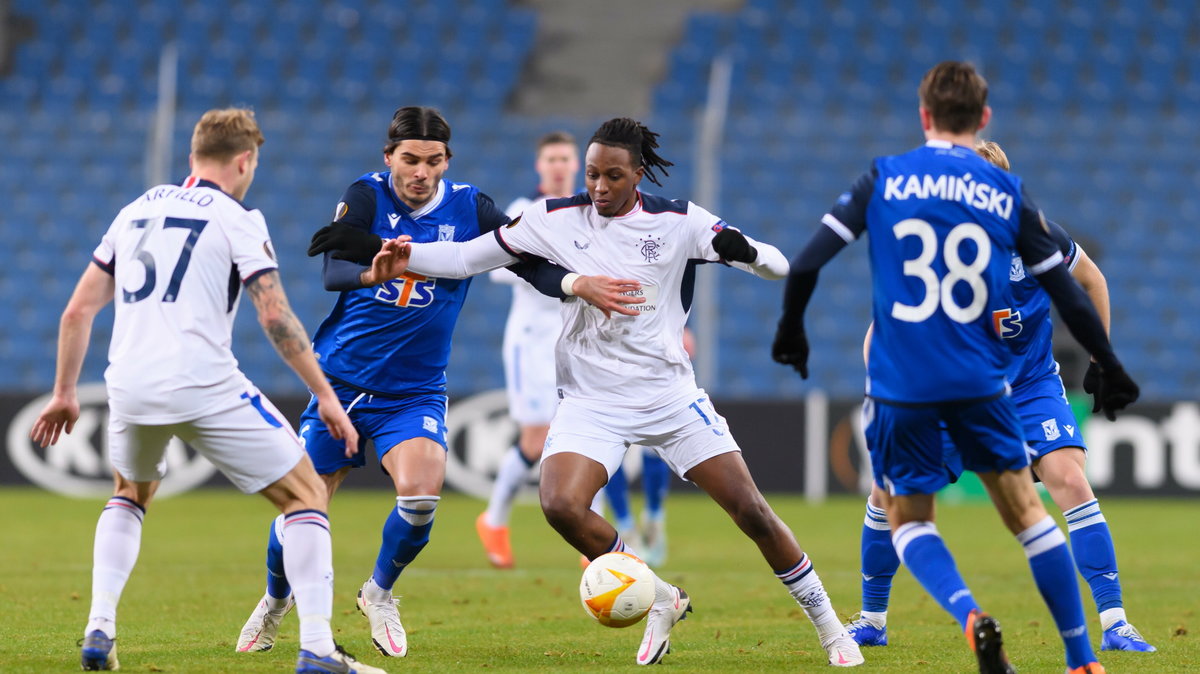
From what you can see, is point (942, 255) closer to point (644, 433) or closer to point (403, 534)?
point (644, 433)

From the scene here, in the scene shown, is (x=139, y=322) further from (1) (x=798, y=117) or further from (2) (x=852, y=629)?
(1) (x=798, y=117)

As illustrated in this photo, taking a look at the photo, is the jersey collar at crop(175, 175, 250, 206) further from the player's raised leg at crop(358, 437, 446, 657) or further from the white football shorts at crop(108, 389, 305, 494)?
the player's raised leg at crop(358, 437, 446, 657)

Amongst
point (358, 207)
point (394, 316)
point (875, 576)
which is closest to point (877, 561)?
point (875, 576)

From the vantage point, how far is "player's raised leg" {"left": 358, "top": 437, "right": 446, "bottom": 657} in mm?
6543

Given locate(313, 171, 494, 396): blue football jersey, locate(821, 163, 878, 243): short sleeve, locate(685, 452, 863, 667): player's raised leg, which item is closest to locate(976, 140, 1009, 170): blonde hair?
locate(821, 163, 878, 243): short sleeve

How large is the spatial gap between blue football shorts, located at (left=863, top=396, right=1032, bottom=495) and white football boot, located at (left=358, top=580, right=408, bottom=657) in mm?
2213

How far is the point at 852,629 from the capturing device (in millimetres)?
6816

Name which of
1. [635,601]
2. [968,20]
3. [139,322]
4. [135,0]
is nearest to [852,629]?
[635,601]

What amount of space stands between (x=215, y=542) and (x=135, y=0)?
11.9 metres

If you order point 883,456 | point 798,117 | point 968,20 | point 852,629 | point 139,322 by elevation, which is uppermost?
point 968,20

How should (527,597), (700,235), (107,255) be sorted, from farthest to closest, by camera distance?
(527,597)
(700,235)
(107,255)

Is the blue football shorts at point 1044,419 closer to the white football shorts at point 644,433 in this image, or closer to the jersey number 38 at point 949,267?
the white football shorts at point 644,433

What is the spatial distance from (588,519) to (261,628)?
150 centimetres

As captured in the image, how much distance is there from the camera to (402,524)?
6.64 meters
